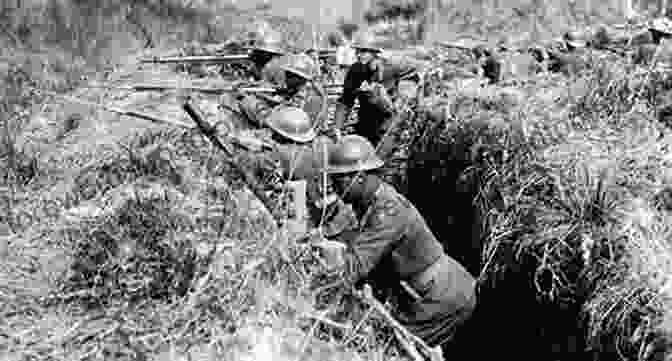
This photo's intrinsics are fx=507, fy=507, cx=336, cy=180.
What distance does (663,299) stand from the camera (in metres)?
2.43

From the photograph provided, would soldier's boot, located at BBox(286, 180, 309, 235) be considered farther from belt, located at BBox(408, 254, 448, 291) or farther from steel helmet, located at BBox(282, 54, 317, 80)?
steel helmet, located at BBox(282, 54, 317, 80)

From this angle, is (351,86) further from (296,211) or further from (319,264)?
(319,264)

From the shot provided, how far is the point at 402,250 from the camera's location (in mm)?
3328

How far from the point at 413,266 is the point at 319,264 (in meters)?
0.87

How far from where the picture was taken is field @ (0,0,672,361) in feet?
7.35

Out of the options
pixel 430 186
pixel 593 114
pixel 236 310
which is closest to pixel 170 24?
pixel 430 186

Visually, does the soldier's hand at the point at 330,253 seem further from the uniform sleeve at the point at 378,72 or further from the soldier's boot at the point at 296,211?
the uniform sleeve at the point at 378,72

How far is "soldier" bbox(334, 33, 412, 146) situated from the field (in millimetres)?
395

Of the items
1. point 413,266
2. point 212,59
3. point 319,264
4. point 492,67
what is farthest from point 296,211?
point 212,59

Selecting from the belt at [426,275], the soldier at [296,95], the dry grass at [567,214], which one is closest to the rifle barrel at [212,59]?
the soldier at [296,95]

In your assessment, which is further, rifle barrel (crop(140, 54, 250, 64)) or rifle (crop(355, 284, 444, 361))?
rifle barrel (crop(140, 54, 250, 64))

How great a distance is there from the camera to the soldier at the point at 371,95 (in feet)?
19.6

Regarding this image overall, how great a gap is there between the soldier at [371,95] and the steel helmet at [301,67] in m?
0.65

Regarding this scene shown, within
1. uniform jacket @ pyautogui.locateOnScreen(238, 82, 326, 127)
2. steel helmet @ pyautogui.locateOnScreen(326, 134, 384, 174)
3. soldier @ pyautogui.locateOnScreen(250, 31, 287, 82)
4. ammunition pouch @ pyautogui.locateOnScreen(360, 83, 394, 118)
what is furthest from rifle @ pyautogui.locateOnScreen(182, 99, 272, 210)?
soldier @ pyautogui.locateOnScreen(250, 31, 287, 82)
